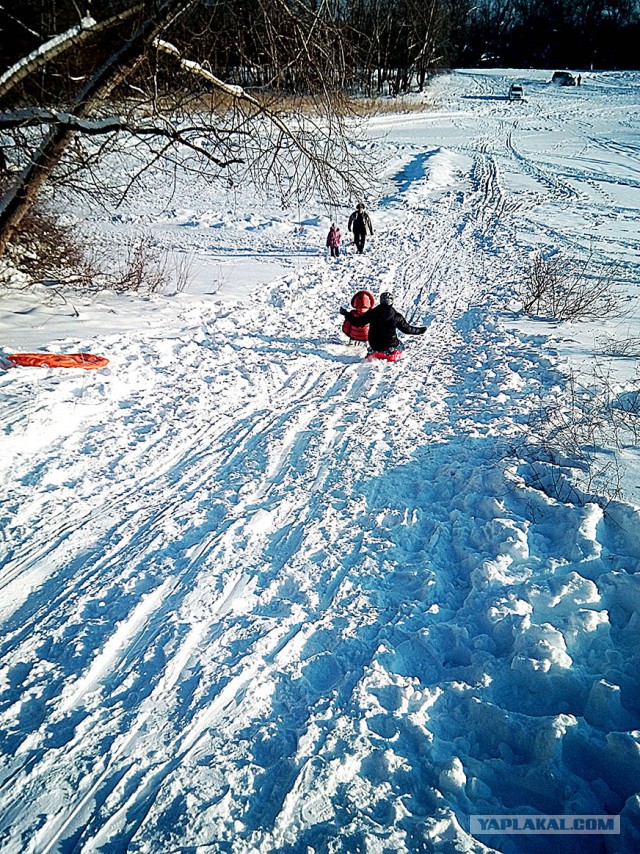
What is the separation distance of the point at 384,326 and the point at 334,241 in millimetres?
6919

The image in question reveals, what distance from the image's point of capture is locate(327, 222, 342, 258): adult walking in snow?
44.4 feet

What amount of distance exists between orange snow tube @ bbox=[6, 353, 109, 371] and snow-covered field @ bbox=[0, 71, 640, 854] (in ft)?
0.52

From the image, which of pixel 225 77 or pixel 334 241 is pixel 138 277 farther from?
pixel 334 241

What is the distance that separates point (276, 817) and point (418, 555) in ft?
6.76

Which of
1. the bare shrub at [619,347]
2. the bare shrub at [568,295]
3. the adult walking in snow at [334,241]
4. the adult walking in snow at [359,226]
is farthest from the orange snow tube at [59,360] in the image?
the adult walking in snow at [359,226]

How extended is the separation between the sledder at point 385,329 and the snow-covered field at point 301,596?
0.86ft

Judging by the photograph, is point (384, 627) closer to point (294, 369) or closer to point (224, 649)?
point (224, 649)

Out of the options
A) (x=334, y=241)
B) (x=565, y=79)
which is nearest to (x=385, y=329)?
(x=334, y=241)

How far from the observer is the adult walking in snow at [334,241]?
44.4ft

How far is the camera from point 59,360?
6246 mm

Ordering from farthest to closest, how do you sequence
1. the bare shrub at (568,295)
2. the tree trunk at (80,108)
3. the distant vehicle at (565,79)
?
the distant vehicle at (565,79)
the bare shrub at (568,295)
the tree trunk at (80,108)

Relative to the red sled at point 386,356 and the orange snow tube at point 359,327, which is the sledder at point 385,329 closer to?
the red sled at point 386,356

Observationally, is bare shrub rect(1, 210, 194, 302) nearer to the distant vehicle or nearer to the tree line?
the tree line

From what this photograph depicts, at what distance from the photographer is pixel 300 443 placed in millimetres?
5590
